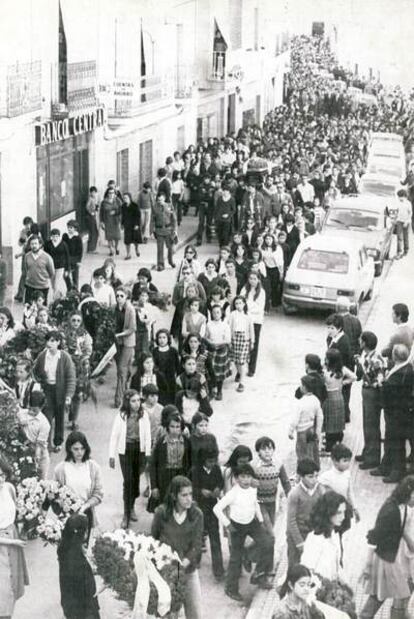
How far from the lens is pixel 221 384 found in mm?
13016

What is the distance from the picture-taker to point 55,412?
10914 mm

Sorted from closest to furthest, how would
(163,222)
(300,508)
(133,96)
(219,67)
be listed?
(300,508) < (163,222) < (133,96) < (219,67)

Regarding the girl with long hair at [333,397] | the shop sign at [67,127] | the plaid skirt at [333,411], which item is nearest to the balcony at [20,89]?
the shop sign at [67,127]

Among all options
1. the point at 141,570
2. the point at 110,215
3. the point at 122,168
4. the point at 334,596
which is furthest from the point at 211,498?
the point at 122,168

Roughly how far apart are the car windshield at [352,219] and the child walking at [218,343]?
8.07 meters

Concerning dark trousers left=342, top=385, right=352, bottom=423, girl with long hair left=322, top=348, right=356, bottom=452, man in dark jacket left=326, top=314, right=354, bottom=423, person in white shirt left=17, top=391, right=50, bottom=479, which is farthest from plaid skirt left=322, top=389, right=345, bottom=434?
person in white shirt left=17, top=391, right=50, bottom=479

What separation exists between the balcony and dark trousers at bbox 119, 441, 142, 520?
9.10 metres

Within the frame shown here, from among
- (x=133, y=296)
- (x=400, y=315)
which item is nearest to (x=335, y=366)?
(x=400, y=315)

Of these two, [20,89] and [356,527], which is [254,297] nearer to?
[356,527]

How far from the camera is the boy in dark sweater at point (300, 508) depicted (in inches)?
314

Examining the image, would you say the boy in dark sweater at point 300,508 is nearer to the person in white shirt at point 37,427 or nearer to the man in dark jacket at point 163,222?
the person in white shirt at point 37,427

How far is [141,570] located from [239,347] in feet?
20.6

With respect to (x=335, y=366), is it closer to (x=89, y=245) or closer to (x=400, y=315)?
(x=400, y=315)

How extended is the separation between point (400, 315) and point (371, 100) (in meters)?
23.2
